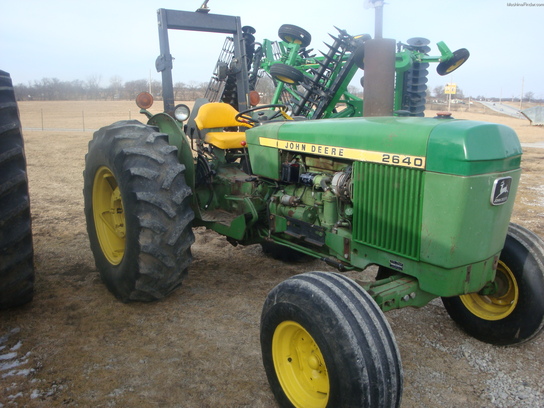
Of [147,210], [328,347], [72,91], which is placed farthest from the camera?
[72,91]

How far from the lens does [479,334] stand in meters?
3.11

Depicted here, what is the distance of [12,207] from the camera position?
296 centimetres

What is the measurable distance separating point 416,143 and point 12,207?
246cm

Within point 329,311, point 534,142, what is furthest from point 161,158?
point 534,142

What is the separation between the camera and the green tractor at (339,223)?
2.18 metres

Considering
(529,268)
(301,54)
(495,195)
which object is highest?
(301,54)

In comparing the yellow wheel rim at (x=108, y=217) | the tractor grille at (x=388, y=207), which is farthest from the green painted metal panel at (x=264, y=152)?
the yellow wheel rim at (x=108, y=217)

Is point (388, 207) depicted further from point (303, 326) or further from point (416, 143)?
point (303, 326)

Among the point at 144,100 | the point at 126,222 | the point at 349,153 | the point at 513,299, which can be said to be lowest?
the point at 513,299

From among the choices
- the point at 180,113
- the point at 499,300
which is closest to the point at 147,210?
the point at 180,113

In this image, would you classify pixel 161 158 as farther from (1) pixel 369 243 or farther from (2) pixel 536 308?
(2) pixel 536 308

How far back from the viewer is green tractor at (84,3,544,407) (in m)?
2.18

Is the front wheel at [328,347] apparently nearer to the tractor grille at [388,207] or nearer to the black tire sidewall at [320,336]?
the black tire sidewall at [320,336]

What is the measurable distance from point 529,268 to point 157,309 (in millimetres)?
2557
